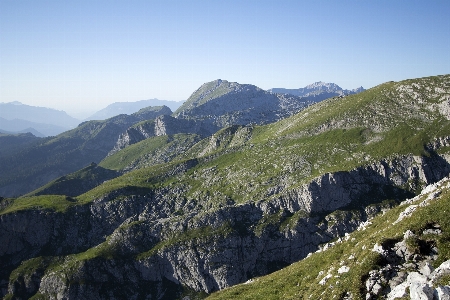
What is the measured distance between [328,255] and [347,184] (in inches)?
3665

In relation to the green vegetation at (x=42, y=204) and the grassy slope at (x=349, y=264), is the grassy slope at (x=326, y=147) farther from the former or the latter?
the grassy slope at (x=349, y=264)

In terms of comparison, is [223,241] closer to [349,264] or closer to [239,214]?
[239,214]

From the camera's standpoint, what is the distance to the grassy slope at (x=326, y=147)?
425 ft

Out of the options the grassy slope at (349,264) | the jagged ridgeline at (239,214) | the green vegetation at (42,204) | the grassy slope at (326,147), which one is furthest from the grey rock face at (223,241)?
the grassy slope at (349,264)

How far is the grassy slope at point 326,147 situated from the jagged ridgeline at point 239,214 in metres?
0.58

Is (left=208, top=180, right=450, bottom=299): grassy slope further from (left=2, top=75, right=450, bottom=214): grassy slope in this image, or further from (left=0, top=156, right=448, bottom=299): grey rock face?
(left=2, top=75, right=450, bottom=214): grassy slope

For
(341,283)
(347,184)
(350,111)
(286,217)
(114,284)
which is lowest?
(114,284)

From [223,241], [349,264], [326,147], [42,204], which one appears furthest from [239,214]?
[42,204]

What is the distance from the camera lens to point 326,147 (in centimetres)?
14300

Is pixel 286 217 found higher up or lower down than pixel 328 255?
lower down

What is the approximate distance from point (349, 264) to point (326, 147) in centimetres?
12148

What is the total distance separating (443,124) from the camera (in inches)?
4985

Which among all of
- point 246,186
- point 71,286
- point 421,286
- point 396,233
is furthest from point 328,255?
point 71,286

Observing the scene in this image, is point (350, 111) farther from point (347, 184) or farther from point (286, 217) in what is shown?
point (286, 217)
